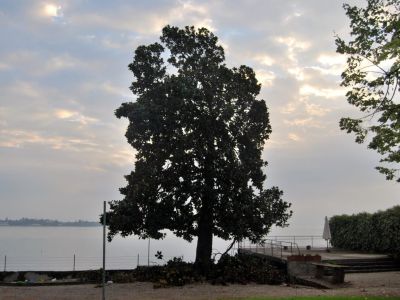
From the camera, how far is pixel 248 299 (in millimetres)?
16094

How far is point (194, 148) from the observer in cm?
2370

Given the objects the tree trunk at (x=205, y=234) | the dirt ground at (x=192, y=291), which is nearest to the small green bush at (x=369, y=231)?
the dirt ground at (x=192, y=291)

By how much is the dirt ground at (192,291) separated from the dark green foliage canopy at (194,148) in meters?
3.88

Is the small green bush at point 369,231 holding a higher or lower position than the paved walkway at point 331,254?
higher

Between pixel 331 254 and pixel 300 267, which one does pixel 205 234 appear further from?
pixel 331 254

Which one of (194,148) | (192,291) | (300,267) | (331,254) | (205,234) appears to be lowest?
(192,291)

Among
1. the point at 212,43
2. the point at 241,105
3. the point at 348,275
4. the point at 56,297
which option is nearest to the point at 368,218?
the point at 348,275

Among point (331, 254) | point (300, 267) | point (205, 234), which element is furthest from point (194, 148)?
point (331, 254)

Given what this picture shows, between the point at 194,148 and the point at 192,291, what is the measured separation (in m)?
6.87

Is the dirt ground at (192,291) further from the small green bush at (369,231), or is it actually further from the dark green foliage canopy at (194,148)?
the small green bush at (369,231)

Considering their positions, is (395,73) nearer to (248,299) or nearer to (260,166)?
(248,299)

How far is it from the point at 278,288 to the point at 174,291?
4.04 metres

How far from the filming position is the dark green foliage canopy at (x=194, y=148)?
23672 millimetres

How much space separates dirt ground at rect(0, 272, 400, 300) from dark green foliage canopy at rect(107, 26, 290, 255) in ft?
12.7
